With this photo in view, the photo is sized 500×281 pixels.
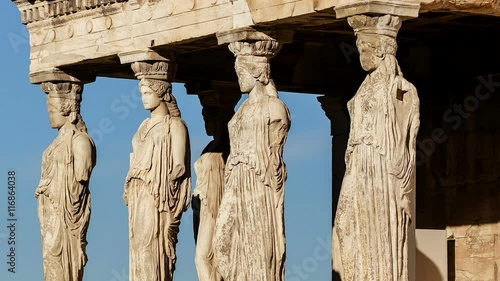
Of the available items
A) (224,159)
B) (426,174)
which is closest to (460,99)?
(426,174)

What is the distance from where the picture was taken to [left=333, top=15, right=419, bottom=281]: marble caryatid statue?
21.0 metres

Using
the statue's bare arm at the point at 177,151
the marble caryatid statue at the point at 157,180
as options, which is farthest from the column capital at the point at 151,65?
the statue's bare arm at the point at 177,151

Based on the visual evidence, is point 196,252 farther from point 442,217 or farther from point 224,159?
point 442,217

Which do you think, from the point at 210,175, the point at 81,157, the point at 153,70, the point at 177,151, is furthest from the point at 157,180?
the point at 81,157

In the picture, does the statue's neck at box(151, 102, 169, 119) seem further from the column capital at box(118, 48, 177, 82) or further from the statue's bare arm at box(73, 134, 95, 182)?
the statue's bare arm at box(73, 134, 95, 182)

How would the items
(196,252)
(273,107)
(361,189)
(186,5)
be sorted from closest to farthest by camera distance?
(361,189)
(273,107)
(186,5)
(196,252)

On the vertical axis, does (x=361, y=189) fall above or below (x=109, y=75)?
below

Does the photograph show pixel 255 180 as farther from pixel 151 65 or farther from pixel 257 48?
pixel 151 65

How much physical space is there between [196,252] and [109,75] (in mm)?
3064

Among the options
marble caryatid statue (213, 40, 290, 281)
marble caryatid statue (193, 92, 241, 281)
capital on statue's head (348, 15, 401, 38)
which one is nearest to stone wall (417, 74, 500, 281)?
marble caryatid statue (193, 92, 241, 281)

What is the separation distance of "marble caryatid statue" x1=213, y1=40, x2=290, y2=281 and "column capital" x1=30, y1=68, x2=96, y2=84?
4.12 meters

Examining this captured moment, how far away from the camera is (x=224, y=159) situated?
2689 cm

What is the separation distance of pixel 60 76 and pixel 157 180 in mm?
2726

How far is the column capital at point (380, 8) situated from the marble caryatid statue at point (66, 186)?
20.3 feet
